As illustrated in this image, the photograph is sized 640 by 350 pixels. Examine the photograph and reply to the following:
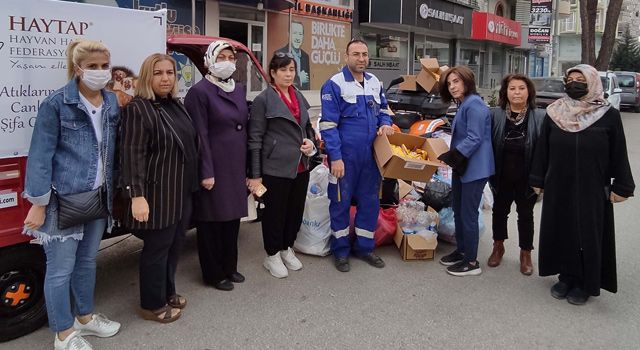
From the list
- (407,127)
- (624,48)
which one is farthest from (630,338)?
(624,48)

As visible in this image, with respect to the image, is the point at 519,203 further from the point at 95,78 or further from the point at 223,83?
the point at 95,78

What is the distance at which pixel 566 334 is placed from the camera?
344 cm

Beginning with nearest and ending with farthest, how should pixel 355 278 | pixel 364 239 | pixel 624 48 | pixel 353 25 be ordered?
pixel 355 278 → pixel 364 239 → pixel 353 25 → pixel 624 48

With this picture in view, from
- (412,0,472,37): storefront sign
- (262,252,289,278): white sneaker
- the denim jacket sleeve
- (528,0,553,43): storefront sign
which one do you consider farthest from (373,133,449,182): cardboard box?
(528,0,553,43): storefront sign

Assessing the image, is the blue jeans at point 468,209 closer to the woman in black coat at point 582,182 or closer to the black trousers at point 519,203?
the black trousers at point 519,203

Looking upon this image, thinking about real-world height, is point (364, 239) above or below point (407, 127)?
below

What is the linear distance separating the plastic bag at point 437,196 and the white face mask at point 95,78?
360 cm

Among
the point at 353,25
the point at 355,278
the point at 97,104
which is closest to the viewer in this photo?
the point at 97,104

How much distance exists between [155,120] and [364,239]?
2.24m

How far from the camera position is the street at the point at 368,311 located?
329 cm

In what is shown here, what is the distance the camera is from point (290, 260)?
453 centimetres

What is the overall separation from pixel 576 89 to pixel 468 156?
2.99 feet

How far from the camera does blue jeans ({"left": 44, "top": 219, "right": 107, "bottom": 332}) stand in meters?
2.95

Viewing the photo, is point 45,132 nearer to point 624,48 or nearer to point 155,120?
point 155,120
